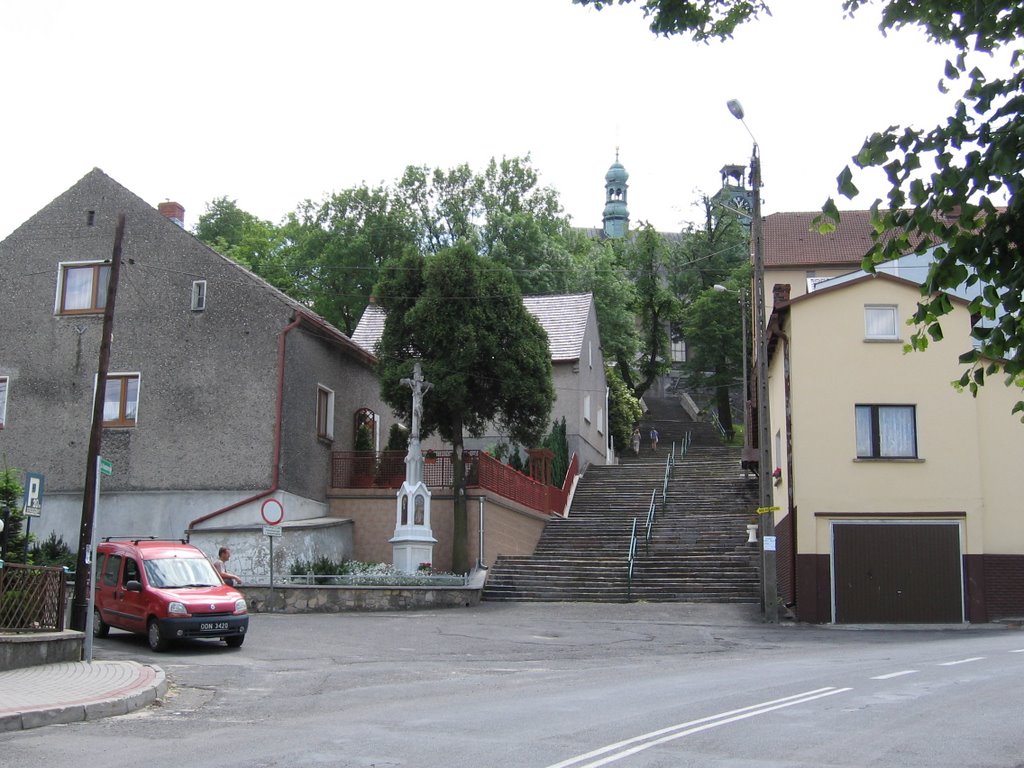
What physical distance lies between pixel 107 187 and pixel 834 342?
2050 centimetres

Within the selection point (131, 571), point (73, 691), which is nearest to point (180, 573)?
point (131, 571)

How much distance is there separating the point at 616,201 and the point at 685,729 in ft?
296

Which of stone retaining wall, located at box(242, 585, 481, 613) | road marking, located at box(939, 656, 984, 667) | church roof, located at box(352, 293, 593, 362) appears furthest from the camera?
church roof, located at box(352, 293, 593, 362)

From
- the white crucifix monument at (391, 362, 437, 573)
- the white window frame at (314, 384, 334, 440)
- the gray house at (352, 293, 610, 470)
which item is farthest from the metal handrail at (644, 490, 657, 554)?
the white window frame at (314, 384, 334, 440)

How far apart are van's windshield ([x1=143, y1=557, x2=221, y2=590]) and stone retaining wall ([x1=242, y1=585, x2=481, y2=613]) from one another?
4.60 m

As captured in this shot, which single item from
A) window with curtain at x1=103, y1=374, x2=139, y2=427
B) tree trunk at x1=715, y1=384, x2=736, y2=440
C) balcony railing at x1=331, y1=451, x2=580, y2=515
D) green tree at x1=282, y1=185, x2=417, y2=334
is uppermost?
green tree at x1=282, y1=185, x2=417, y2=334

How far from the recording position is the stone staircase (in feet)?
90.9

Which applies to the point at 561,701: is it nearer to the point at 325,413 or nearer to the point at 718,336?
the point at 325,413

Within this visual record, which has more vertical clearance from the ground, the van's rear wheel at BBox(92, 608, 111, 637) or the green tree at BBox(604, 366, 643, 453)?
the green tree at BBox(604, 366, 643, 453)

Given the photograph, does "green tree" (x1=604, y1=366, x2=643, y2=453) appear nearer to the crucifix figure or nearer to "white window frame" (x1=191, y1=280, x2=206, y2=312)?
the crucifix figure

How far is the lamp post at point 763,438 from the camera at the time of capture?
23.2 metres

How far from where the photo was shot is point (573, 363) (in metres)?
39.6

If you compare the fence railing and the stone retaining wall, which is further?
the stone retaining wall

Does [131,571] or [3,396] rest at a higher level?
[3,396]
